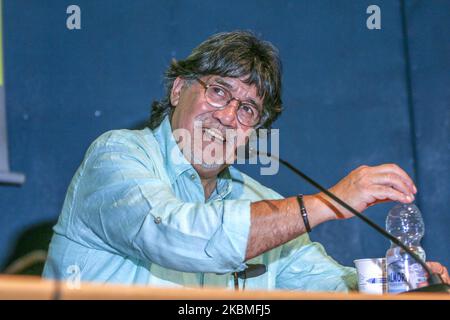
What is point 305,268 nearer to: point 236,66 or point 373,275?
point 373,275

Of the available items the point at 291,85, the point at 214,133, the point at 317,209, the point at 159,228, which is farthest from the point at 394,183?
the point at 291,85

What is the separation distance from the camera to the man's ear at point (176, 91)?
1928 mm

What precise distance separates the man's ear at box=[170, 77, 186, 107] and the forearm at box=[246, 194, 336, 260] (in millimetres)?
684

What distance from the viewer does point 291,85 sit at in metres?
2.25

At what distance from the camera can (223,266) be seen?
4.13ft

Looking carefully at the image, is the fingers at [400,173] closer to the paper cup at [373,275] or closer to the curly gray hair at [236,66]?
the paper cup at [373,275]

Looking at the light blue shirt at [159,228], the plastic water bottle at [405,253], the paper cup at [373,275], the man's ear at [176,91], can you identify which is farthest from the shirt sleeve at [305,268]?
the man's ear at [176,91]

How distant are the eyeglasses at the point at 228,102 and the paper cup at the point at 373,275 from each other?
0.52 metres

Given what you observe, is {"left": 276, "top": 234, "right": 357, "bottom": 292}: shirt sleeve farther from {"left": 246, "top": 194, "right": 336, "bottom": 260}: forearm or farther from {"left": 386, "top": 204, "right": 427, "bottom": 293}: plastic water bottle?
{"left": 246, "top": 194, "right": 336, "bottom": 260}: forearm

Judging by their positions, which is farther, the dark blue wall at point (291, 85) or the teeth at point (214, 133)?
the dark blue wall at point (291, 85)

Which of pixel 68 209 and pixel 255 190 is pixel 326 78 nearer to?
pixel 255 190
